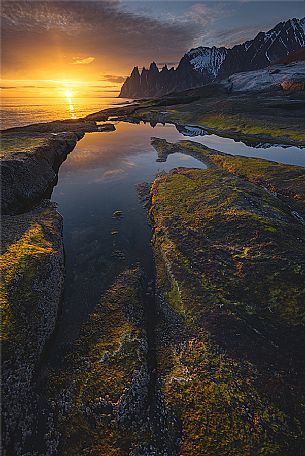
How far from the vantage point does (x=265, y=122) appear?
80.7 meters

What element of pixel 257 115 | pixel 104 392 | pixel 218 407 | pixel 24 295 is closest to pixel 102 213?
pixel 24 295

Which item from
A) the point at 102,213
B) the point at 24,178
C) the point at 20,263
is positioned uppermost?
the point at 24,178

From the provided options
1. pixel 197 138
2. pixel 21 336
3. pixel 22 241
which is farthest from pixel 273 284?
pixel 197 138

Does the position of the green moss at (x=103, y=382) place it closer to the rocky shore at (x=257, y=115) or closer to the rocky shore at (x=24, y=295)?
the rocky shore at (x=24, y=295)

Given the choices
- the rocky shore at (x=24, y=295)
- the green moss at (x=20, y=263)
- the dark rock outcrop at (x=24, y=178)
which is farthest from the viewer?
the dark rock outcrop at (x=24, y=178)

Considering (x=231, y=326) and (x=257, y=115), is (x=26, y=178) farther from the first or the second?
(x=257, y=115)

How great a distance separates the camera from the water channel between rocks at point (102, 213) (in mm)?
18920

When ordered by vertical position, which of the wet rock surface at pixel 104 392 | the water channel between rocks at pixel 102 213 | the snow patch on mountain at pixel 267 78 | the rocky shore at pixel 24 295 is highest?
the snow patch on mountain at pixel 267 78

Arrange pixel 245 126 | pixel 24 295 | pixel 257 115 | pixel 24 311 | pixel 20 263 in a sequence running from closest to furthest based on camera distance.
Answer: pixel 24 311, pixel 24 295, pixel 20 263, pixel 245 126, pixel 257 115

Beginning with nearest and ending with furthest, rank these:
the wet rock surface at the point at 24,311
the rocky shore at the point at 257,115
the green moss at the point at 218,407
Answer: the green moss at the point at 218,407 → the wet rock surface at the point at 24,311 → the rocky shore at the point at 257,115

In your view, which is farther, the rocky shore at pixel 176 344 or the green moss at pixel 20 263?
the green moss at pixel 20 263

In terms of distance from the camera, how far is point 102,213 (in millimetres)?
33344

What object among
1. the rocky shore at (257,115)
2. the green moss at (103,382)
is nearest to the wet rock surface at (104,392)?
the green moss at (103,382)

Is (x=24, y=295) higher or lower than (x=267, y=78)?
Result: lower
